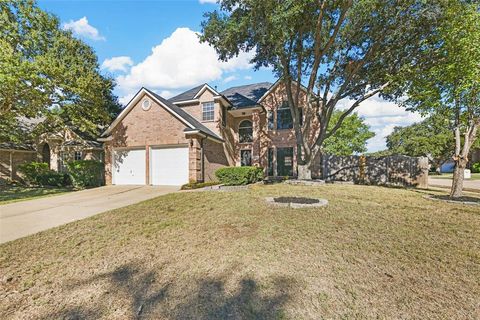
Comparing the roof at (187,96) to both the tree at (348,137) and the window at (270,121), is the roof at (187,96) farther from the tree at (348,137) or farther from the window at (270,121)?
the tree at (348,137)

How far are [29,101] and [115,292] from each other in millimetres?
15494

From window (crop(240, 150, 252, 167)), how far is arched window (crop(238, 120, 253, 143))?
962 millimetres

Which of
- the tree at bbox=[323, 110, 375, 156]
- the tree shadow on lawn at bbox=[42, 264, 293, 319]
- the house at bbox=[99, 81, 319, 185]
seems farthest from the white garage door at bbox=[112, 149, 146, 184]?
the tree at bbox=[323, 110, 375, 156]

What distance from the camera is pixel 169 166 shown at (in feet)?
45.3

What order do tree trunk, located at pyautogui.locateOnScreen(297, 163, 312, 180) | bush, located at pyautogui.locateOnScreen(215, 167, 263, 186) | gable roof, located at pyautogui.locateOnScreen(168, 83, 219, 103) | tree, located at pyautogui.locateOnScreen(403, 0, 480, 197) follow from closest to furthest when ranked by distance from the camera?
tree, located at pyautogui.locateOnScreen(403, 0, 480, 197) → bush, located at pyautogui.locateOnScreen(215, 167, 263, 186) → tree trunk, located at pyautogui.locateOnScreen(297, 163, 312, 180) → gable roof, located at pyautogui.locateOnScreen(168, 83, 219, 103)

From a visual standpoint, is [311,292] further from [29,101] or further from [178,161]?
[29,101]

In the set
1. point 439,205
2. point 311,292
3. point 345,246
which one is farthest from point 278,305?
point 439,205

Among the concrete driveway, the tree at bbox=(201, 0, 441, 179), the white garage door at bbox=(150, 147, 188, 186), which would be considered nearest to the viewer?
the concrete driveway

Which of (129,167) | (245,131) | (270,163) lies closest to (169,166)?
(129,167)

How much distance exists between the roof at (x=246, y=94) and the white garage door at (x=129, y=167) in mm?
8063

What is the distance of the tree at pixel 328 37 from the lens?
32.7 feet

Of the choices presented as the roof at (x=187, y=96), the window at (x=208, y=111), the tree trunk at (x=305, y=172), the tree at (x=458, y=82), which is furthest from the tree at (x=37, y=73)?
the tree at (x=458, y=82)

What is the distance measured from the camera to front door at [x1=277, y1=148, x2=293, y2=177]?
56.8ft

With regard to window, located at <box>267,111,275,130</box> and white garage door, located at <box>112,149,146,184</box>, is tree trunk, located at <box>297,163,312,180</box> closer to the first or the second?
window, located at <box>267,111,275,130</box>
